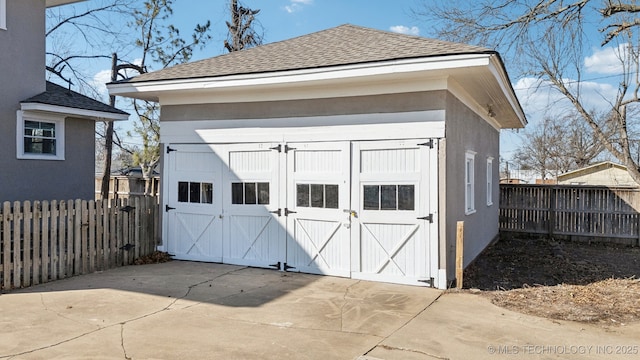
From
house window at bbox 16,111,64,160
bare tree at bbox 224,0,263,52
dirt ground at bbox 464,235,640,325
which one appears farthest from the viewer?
bare tree at bbox 224,0,263,52

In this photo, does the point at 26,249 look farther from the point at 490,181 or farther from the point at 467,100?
the point at 490,181

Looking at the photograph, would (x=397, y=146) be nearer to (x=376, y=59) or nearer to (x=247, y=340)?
(x=376, y=59)

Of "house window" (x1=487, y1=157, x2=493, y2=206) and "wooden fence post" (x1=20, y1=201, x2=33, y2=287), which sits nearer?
"wooden fence post" (x1=20, y1=201, x2=33, y2=287)

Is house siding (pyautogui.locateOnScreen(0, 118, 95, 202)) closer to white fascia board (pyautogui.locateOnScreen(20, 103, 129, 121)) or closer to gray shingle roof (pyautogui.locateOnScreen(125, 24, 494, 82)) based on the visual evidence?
white fascia board (pyautogui.locateOnScreen(20, 103, 129, 121))

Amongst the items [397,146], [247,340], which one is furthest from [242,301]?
[397,146]

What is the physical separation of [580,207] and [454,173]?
7702mm

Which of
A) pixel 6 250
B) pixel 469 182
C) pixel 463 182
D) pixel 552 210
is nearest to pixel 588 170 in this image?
pixel 552 210

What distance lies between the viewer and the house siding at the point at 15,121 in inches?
349

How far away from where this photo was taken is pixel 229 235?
8359 mm

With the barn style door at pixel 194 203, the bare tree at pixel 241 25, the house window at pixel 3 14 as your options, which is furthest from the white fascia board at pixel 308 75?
the bare tree at pixel 241 25

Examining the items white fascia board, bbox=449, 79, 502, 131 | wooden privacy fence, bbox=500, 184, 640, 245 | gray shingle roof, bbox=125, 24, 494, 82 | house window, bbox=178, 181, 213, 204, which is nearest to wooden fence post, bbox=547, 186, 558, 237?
wooden privacy fence, bbox=500, 184, 640, 245

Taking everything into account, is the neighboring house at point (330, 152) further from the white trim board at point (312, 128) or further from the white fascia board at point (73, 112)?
the white fascia board at point (73, 112)

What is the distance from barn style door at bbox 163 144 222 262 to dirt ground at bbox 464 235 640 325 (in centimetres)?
456

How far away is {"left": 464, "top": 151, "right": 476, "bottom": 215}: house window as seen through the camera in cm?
836
